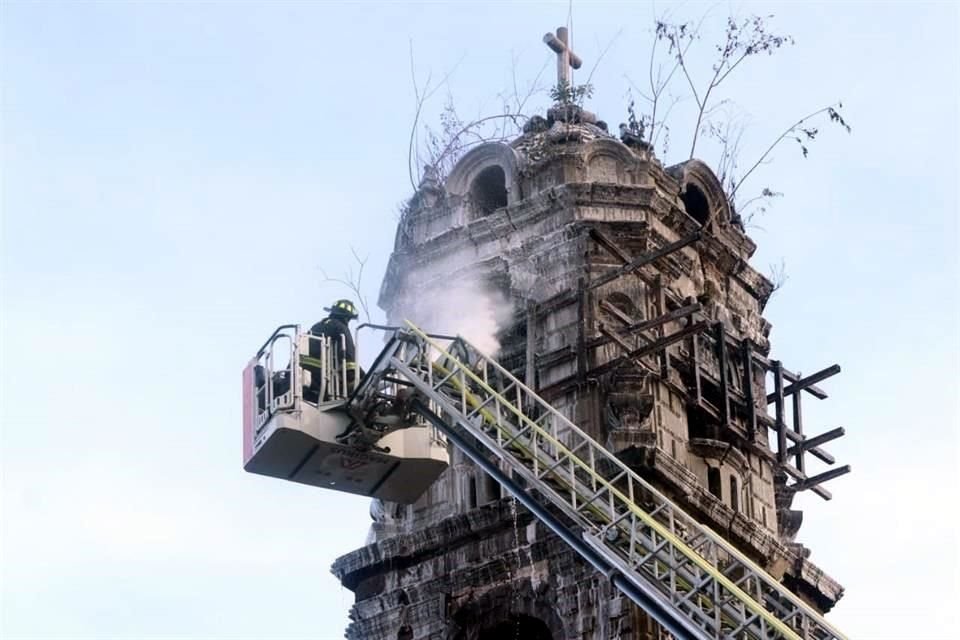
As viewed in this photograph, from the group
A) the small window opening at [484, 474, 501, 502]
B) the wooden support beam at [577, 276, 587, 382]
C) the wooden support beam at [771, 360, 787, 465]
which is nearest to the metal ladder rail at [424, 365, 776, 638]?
the wooden support beam at [577, 276, 587, 382]

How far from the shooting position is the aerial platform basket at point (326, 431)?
4112cm

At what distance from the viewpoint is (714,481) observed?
4875 centimetres

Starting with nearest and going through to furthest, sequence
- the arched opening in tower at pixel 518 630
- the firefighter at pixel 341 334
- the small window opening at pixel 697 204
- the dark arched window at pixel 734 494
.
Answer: the firefighter at pixel 341 334 < the arched opening in tower at pixel 518 630 < the dark arched window at pixel 734 494 < the small window opening at pixel 697 204

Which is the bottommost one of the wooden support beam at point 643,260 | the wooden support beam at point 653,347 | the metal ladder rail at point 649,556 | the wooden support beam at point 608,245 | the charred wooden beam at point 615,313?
the metal ladder rail at point 649,556

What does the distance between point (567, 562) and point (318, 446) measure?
655 centimetres

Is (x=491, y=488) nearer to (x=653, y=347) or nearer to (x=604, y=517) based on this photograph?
(x=653, y=347)

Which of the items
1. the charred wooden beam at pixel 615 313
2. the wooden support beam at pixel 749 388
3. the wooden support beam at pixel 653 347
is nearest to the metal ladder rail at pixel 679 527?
the wooden support beam at pixel 653 347

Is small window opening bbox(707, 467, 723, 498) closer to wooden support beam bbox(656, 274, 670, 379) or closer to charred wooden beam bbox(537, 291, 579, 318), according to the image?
wooden support beam bbox(656, 274, 670, 379)

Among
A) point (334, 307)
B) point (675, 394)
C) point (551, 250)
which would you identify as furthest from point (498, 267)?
point (334, 307)

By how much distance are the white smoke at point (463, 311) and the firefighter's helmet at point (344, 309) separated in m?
7.41

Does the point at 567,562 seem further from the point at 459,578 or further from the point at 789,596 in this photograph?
the point at 789,596

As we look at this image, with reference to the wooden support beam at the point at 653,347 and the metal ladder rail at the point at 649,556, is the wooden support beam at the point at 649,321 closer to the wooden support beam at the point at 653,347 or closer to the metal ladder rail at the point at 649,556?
the wooden support beam at the point at 653,347

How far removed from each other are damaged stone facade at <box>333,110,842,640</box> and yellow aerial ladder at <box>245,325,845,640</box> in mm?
2489

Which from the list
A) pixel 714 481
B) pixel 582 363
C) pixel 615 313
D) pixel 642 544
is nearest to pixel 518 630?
pixel 714 481
